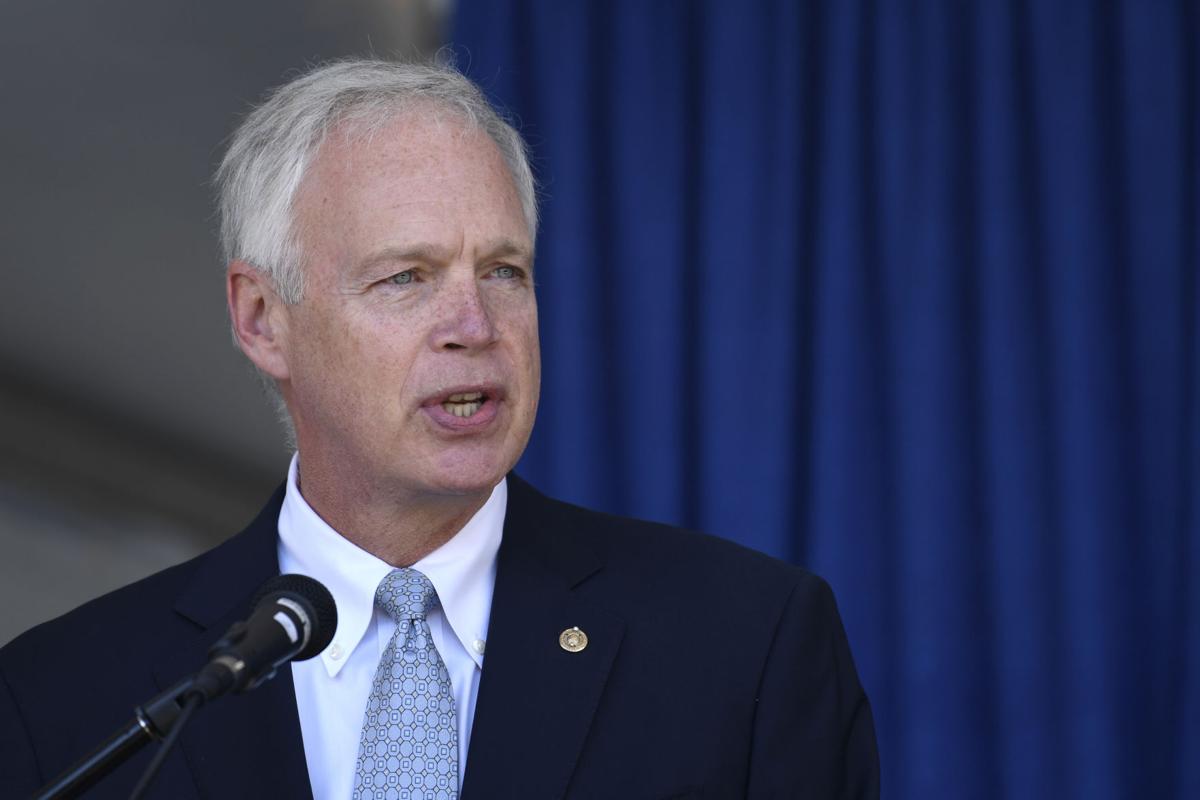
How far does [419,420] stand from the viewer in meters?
1.84

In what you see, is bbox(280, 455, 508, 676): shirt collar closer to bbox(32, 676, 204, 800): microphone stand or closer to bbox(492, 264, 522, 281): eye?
bbox(492, 264, 522, 281): eye

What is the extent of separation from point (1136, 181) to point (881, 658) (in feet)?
3.07

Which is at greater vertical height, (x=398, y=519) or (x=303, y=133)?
(x=303, y=133)

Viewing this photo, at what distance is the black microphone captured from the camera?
1237 millimetres

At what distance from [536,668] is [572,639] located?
72 millimetres

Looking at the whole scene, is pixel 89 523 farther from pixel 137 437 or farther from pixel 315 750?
pixel 315 750

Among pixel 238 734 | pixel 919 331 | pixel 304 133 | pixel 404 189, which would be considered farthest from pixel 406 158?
pixel 919 331

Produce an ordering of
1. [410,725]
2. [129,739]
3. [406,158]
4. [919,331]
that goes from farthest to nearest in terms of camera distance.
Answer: [919,331] → [406,158] → [410,725] → [129,739]

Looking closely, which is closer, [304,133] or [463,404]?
[463,404]

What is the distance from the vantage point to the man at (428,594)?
71.7 inches

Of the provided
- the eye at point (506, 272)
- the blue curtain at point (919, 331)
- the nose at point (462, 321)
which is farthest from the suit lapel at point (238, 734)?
the blue curtain at point (919, 331)

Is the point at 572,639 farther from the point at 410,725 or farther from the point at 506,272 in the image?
the point at 506,272

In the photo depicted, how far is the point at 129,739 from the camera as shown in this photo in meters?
1.24

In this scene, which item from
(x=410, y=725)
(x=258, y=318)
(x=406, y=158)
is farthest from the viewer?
(x=258, y=318)
